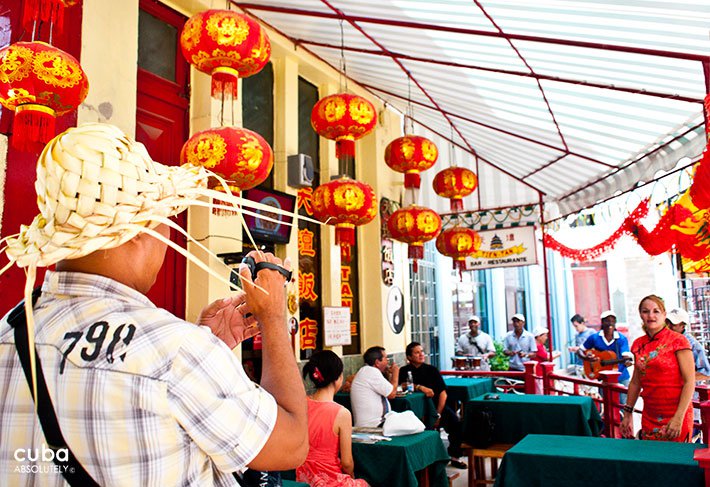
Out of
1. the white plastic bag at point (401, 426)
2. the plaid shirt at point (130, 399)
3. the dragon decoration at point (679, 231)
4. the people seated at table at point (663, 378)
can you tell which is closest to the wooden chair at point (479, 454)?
the white plastic bag at point (401, 426)

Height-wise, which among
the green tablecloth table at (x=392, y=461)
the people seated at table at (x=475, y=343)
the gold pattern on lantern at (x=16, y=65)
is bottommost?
the green tablecloth table at (x=392, y=461)

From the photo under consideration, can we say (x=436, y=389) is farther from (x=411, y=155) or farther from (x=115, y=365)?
(x=115, y=365)

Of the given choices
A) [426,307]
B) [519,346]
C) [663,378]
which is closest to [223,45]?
[663,378]

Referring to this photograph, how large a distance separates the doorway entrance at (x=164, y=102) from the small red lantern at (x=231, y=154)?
1523mm

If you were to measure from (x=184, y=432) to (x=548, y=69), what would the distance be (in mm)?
4849

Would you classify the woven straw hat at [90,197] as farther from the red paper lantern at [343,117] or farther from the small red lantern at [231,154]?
the red paper lantern at [343,117]

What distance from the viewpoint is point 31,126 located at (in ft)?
9.44

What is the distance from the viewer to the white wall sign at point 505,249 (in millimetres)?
8203

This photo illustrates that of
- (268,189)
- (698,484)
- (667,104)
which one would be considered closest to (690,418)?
(698,484)

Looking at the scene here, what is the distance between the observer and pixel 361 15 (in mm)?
5242

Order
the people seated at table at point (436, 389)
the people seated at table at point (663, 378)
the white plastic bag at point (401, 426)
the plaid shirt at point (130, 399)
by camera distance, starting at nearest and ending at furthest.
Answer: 1. the plaid shirt at point (130, 399)
2. the people seated at table at point (663, 378)
3. the white plastic bag at point (401, 426)
4. the people seated at table at point (436, 389)

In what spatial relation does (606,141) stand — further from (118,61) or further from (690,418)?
(118,61)

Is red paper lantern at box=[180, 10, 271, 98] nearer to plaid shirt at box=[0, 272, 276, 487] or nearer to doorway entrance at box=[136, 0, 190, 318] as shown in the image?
doorway entrance at box=[136, 0, 190, 318]

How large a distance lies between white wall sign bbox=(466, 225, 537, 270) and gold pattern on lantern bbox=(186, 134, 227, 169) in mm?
5421
